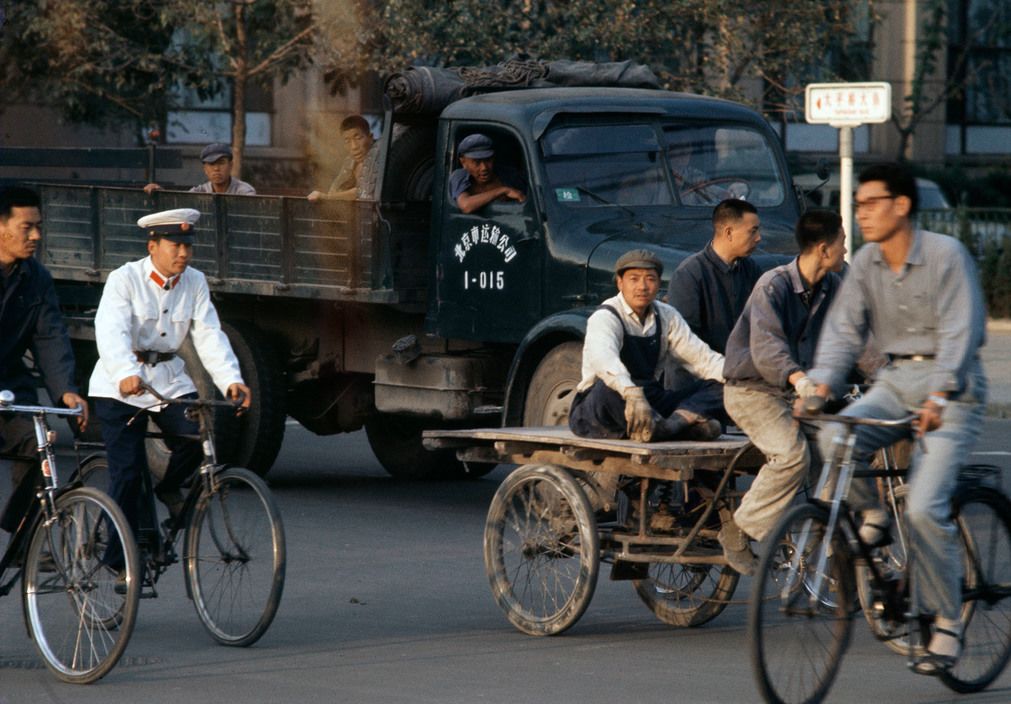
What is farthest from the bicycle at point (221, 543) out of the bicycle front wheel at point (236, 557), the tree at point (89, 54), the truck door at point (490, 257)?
the tree at point (89, 54)

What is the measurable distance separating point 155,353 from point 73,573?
40.1 inches

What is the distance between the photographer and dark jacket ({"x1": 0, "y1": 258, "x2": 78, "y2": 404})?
768 centimetres

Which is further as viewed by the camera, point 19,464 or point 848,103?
point 848,103

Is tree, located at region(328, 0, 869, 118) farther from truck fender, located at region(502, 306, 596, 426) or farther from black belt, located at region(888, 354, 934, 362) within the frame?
black belt, located at region(888, 354, 934, 362)

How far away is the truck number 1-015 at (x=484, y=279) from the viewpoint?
11.2 metres

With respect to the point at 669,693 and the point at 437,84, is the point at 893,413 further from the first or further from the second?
the point at 437,84

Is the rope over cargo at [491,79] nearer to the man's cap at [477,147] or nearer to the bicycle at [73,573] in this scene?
the man's cap at [477,147]

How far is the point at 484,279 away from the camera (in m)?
11.3

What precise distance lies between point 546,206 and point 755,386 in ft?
12.3

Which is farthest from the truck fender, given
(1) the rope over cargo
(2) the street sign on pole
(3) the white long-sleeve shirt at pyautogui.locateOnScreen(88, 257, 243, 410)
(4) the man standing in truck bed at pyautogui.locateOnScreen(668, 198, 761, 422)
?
(2) the street sign on pole

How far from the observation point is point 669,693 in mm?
6746

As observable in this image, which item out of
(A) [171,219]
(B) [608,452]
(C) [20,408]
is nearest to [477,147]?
A: (A) [171,219]

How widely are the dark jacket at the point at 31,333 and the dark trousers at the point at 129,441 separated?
8.4 inches

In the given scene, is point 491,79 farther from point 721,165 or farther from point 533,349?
point 533,349
